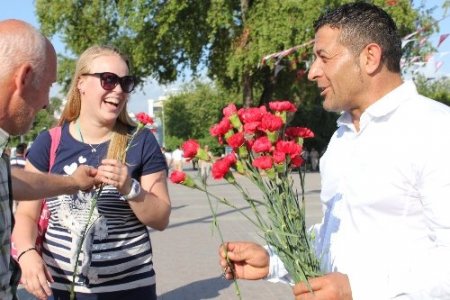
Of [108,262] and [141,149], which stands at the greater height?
[141,149]

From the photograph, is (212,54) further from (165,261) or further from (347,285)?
(347,285)

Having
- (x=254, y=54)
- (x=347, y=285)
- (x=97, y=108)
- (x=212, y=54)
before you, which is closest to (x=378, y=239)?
(x=347, y=285)

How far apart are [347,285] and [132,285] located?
3.92ft

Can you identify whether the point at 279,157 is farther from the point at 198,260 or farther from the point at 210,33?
the point at 210,33

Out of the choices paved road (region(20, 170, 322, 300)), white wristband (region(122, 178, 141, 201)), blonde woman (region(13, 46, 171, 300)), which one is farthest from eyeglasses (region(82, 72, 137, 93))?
paved road (region(20, 170, 322, 300))

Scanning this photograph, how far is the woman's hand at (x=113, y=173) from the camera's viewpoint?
243 cm

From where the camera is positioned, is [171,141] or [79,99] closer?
[79,99]

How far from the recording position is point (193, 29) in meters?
24.9

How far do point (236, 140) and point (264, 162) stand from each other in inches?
4.7

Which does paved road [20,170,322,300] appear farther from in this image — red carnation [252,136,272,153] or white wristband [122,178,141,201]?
red carnation [252,136,272,153]

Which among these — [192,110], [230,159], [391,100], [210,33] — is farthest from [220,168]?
[192,110]

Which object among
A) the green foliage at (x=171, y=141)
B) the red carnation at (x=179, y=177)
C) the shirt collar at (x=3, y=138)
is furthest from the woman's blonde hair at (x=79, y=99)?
the green foliage at (x=171, y=141)

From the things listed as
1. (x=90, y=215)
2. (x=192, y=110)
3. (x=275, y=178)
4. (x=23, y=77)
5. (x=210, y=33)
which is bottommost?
(x=90, y=215)

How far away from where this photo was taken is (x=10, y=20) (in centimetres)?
177
